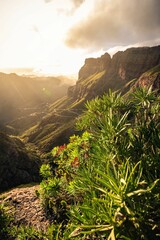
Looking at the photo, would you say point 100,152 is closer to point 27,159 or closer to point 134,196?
point 134,196

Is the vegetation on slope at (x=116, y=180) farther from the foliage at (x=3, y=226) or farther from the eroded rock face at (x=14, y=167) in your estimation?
the eroded rock face at (x=14, y=167)

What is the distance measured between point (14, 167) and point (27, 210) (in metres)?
53.5

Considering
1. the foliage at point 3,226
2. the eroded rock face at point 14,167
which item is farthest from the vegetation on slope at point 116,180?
the eroded rock face at point 14,167

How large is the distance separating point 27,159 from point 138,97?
247ft

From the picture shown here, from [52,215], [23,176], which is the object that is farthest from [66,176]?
[23,176]

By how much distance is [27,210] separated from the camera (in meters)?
25.0

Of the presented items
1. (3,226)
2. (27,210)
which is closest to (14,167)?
(27,210)

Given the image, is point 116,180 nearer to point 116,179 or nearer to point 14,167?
point 116,179

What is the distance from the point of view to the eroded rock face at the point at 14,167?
69.4 m

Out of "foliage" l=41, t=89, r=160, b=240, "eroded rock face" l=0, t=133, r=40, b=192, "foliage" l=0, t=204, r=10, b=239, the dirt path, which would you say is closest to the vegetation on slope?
"foliage" l=41, t=89, r=160, b=240

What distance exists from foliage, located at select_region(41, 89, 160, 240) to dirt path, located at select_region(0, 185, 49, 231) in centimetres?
150

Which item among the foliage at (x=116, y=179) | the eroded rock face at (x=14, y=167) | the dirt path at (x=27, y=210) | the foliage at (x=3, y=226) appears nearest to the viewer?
the foliage at (x=116, y=179)

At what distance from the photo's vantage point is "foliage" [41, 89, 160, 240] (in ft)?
28.8

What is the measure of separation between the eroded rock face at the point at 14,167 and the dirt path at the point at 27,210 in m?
40.6
